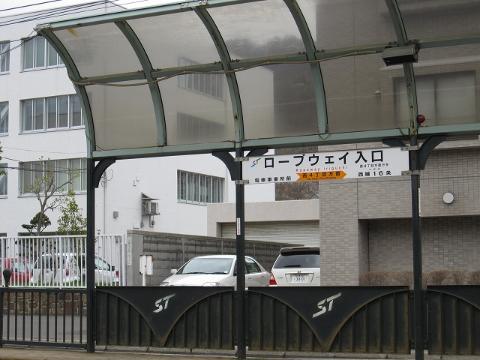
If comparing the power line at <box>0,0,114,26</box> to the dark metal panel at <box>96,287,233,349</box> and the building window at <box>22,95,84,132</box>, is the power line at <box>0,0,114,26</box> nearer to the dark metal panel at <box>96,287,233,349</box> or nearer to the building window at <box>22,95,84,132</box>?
the building window at <box>22,95,84,132</box>

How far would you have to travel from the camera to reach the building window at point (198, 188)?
43.2 metres

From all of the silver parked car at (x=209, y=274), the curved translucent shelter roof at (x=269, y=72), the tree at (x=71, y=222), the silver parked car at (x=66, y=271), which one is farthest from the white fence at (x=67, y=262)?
the tree at (x=71, y=222)

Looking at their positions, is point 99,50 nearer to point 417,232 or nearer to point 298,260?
point 417,232

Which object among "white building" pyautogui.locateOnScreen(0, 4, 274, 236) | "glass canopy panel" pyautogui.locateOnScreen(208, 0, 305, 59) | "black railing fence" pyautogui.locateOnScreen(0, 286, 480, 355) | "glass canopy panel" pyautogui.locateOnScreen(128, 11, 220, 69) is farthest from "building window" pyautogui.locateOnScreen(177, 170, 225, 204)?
"glass canopy panel" pyautogui.locateOnScreen(208, 0, 305, 59)

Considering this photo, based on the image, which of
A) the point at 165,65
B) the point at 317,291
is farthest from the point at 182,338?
the point at 165,65

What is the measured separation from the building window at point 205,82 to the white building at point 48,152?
2640cm

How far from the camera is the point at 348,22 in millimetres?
10531

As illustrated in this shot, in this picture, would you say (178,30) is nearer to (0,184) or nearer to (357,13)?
(357,13)

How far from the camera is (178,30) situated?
11258 millimetres

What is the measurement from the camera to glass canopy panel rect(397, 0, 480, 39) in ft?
33.5

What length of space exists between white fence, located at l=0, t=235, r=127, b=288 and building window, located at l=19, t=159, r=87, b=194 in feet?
58.0

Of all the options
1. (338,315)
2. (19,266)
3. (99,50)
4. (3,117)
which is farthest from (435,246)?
(3,117)

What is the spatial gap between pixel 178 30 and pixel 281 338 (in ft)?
15.7

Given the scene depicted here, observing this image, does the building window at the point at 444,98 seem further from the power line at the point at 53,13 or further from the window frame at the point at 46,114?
the window frame at the point at 46,114
